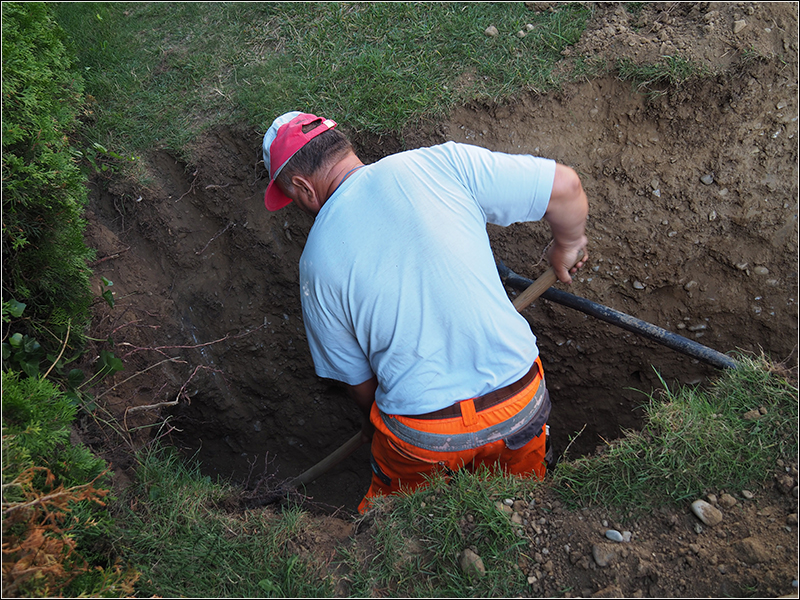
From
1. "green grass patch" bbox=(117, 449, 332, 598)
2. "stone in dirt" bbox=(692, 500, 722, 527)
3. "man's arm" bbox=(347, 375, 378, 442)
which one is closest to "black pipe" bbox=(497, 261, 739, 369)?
"stone in dirt" bbox=(692, 500, 722, 527)

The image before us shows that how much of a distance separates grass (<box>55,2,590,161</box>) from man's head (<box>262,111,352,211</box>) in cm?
97

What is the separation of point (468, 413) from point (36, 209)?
1873 mm

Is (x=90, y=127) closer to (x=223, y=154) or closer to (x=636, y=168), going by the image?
(x=223, y=154)

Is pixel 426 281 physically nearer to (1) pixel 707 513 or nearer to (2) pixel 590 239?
(1) pixel 707 513

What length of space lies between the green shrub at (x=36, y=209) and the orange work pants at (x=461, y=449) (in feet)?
4.54

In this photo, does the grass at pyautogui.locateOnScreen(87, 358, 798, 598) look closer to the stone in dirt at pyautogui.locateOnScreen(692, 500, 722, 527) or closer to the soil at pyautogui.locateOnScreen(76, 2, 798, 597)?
the stone in dirt at pyautogui.locateOnScreen(692, 500, 722, 527)

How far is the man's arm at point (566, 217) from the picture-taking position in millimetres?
2015

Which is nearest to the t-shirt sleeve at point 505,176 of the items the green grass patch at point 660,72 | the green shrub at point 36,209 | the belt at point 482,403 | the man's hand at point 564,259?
the man's hand at point 564,259

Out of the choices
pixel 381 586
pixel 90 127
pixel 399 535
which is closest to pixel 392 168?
pixel 399 535

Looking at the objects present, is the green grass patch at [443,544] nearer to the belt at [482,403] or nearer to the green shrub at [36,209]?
the belt at [482,403]

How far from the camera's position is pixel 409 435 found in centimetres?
216

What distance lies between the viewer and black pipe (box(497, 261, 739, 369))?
93.4 inches

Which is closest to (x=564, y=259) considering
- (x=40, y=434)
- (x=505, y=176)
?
(x=505, y=176)

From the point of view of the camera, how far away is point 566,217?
210 cm
